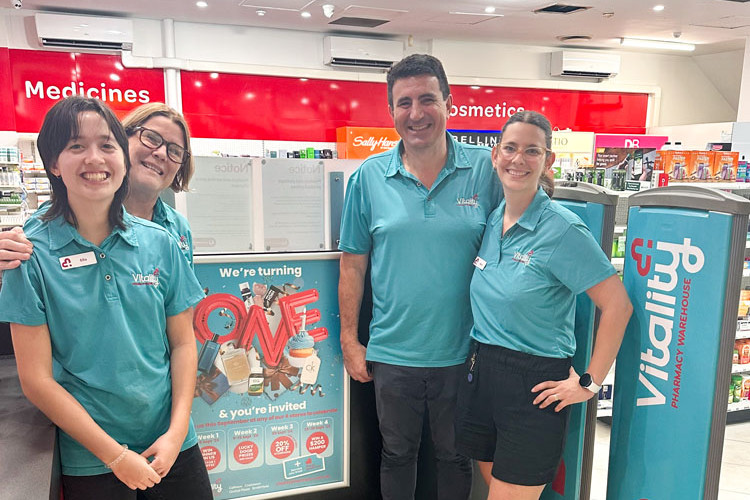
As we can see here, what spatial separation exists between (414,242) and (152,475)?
3.75ft

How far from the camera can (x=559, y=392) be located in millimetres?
1904

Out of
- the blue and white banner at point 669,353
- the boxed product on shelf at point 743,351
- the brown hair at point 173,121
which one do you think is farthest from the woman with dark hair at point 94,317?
the boxed product on shelf at point 743,351

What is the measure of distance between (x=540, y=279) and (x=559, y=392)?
0.38m

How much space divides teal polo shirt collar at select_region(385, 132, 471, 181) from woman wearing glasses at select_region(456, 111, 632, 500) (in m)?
0.22

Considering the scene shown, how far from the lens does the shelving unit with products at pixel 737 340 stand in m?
4.21

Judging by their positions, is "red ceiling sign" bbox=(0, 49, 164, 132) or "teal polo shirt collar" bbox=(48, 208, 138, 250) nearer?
"teal polo shirt collar" bbox=(48, 208, 138, 250)

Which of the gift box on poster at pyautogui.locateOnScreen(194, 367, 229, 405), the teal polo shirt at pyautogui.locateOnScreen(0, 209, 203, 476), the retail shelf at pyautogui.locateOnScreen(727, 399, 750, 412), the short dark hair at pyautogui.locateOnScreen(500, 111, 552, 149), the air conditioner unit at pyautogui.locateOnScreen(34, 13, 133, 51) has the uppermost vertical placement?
the air conditioner unit at pyautogui.locateOnScreen(34, 13, 133, 51)

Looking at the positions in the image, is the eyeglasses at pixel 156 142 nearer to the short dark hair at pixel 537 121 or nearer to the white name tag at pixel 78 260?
the white name tag at pixel 78 260

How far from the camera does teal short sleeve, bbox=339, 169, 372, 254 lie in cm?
228

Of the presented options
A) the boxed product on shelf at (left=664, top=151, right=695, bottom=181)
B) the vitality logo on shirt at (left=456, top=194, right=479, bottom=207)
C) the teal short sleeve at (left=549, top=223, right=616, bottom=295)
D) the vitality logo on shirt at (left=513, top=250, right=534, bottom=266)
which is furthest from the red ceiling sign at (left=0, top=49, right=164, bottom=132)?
the teal short sleeve at (left=549, top=223, right=616, bottom=295)

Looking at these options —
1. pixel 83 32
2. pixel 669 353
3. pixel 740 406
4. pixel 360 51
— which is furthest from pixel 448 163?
pixel 360 51

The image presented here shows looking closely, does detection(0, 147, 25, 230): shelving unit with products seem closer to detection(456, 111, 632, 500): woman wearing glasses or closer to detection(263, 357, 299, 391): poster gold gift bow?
detection(263, 357, 299, 391): poster gold gift bow

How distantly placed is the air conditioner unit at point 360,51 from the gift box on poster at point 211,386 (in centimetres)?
816

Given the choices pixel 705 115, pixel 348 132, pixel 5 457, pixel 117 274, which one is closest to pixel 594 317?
pixel 117 274
